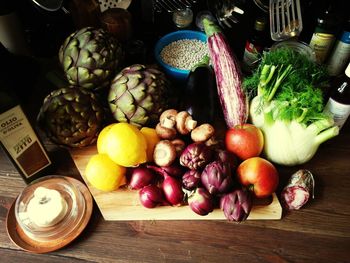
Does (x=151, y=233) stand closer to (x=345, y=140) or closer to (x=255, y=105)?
(x=255, y=105)

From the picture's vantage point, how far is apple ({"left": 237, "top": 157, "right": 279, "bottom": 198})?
→ 0.66 metres

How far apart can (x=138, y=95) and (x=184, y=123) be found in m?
0.12

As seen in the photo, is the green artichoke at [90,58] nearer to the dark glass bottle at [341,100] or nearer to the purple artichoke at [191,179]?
the purple artichoke at [191,179]

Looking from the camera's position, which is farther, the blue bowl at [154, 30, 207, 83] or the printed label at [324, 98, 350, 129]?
the blue bowl at [154, 30, 207, 83]

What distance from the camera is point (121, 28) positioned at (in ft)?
2.90

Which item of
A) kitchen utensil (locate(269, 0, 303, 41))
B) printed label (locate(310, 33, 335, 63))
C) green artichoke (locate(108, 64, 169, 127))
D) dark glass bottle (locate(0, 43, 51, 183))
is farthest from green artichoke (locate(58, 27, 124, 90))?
printed label (locate(310, 33, 335, 63))

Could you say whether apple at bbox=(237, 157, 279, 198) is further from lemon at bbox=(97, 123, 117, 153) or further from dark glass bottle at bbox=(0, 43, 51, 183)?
dark glass bottle at bbox=(0, 43, 51, 183)

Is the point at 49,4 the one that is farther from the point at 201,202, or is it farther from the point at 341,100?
the point at 341,100

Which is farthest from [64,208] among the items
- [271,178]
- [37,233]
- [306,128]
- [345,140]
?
[345,140]

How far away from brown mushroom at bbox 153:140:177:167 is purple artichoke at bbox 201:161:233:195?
8cm

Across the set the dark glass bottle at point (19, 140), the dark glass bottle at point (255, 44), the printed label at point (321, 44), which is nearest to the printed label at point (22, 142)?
the dark glass bottle at point (19, 140)

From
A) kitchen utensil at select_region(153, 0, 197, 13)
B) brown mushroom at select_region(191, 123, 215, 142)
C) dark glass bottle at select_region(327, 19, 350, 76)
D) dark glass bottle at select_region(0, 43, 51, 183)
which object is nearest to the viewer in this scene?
dark glass bottle at select_region(0, 43, 51, 183)

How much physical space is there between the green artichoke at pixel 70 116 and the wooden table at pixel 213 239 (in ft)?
0.48

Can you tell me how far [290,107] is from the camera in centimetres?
70
